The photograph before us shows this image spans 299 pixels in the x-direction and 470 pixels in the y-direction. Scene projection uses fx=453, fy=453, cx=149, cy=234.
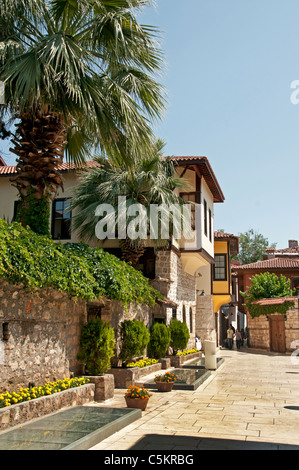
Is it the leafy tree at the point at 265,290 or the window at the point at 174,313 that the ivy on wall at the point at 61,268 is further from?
the leafy tree at the point at 265,290

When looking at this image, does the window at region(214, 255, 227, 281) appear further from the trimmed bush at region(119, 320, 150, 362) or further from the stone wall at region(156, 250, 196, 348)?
the trimmed bush at region(119, 320, 150, 362)

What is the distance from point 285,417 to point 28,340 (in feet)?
16.3

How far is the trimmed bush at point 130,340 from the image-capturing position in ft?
42.0

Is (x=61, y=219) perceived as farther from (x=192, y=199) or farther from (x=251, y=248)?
(x=251, y=248)

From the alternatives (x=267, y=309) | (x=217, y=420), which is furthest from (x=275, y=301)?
(x=217, y=420)

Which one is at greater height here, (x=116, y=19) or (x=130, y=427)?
(x=116, y=19)

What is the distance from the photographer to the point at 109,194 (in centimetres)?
1612

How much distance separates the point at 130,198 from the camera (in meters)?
16.3

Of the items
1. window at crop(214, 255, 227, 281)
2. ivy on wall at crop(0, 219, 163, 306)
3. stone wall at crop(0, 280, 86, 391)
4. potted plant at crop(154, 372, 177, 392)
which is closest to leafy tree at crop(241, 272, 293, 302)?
window at crop(214, 255, 227, 281)

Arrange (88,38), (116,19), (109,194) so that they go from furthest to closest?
(109,194)
(88,38)
(116,19)

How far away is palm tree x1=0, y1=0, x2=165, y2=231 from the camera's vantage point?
8.68 m

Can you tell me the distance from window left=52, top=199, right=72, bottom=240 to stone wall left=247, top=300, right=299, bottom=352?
1519cm
